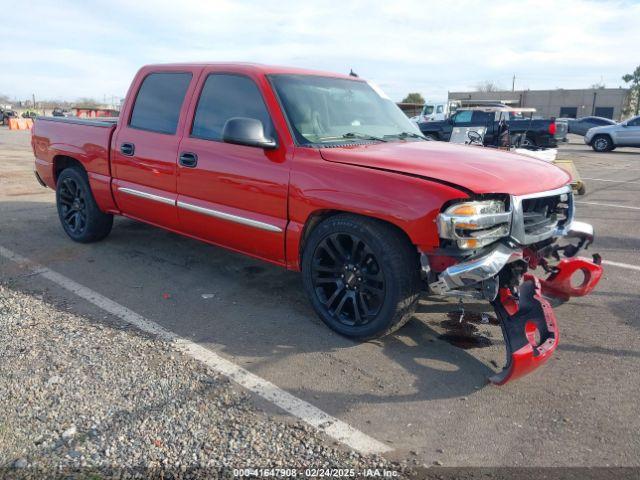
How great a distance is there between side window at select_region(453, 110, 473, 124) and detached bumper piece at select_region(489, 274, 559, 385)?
1815 centimetres

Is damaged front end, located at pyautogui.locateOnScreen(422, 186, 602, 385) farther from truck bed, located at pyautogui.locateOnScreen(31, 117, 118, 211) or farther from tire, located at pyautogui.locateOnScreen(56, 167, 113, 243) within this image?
tire, located at pyautogui.locateOnScreen(56, 167, 113, 243)

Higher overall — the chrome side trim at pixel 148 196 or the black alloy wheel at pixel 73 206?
the chrome side trim at pixel 148 196

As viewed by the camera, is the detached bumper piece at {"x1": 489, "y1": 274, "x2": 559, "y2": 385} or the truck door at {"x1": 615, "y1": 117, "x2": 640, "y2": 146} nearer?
the detached bumper piece at {"x1": 489, "y1": 274, "x2": 559, "y2": 385}

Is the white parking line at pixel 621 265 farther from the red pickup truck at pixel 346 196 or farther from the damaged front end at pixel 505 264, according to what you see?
the damaged front end at pixel 505 264

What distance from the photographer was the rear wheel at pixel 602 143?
22.8 metres

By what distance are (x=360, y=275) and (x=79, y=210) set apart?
12.6ft

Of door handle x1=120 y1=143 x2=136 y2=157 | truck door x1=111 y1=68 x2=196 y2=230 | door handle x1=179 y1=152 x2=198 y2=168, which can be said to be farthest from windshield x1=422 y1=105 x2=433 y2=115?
door handle x1=179 y1=152 x2=198 y2=168

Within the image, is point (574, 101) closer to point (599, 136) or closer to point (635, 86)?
point (635, 86)

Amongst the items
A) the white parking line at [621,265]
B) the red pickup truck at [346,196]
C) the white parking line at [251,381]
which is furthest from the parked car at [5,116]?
the white parking line at [621,265]

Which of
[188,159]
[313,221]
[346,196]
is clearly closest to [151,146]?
[188,159]

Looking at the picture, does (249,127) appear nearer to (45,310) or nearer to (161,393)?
(161,393)

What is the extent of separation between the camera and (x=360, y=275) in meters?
3.65

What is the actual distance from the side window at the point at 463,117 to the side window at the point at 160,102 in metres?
17.3

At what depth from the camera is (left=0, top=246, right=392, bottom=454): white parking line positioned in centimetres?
266
